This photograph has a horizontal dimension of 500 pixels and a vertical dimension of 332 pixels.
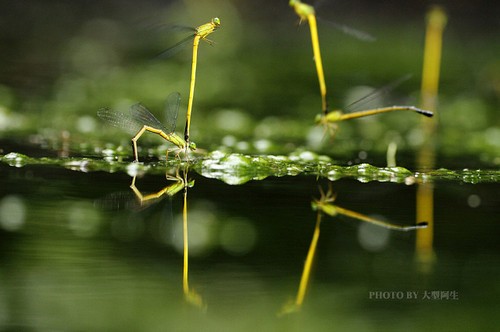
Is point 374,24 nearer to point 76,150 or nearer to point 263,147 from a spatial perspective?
point 263,147

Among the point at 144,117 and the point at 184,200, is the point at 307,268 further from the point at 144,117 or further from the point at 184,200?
the point at 144,117

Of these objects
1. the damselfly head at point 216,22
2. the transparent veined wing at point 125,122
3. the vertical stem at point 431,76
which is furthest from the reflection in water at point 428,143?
the transparent veined wing at point 125,122

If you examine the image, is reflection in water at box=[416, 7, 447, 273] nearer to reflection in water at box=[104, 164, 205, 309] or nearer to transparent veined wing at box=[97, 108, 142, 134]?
reflection in water at box=[104, 164, 205, 309]

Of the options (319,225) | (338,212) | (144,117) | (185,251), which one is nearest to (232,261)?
(185,251)

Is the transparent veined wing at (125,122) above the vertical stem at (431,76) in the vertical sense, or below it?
below

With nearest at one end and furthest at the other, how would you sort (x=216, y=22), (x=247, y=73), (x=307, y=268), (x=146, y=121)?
(x=307, y=268), (x=216, y=22), (x=146, y=121), (x=247, y=73)

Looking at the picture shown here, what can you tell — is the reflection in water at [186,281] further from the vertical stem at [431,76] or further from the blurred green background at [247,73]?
the vertical stem at [431,76]

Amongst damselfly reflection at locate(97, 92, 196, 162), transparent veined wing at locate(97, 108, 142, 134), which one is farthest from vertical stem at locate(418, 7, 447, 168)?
transparent veined wing at locate(97, 108, 142, 134)
